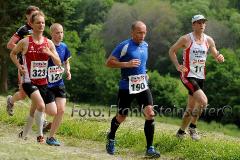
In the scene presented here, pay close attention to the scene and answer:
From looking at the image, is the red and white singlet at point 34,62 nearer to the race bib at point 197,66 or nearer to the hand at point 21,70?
the hand at point 21,70

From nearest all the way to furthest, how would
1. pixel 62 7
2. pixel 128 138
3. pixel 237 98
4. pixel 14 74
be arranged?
pixel 128 138 < pixel 62 7 < pixel 14 74 < pixel 237 98

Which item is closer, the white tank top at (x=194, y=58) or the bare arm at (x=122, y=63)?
the bare arm at (x=122, y=63)

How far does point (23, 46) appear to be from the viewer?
29.0 ft

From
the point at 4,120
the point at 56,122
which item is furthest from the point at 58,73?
the point at 4,120

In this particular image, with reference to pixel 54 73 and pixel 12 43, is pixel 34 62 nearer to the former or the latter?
pixel 54 73

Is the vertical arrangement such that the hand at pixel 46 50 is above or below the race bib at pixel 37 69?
above

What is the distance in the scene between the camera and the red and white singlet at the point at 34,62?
883 centimetres

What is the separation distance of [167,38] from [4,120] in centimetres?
8422

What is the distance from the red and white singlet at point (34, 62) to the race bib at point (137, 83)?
152cm

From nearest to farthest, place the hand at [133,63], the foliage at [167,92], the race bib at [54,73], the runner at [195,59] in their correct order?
the hand at [133,63]
the race bib at [54,73]
the runner at [195,59]
the foliage at [167,92]

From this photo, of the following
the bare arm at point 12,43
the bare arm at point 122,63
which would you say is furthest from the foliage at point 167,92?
the bare arm at point 122,63

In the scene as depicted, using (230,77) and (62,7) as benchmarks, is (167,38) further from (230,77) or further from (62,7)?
(62,7)

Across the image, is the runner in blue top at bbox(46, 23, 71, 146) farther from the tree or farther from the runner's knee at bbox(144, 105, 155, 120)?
the tree

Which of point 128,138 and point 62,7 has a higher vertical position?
point 62,7
